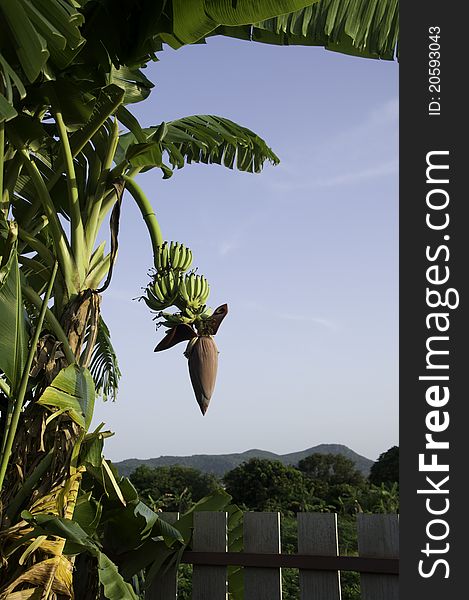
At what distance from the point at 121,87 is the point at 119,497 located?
52.5 inches

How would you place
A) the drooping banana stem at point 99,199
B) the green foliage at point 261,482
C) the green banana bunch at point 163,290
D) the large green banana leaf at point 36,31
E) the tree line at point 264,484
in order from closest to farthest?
1. the large green banana leaf at point 36,31
2. the green banana bunch at point 163,290
3. the drooping banana stem at point 99,199
4. the tree line at point 264,484
5. the green foliage at point 261,482

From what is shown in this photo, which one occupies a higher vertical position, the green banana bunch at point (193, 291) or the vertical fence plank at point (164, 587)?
the green banana bunch at point (193, 291)

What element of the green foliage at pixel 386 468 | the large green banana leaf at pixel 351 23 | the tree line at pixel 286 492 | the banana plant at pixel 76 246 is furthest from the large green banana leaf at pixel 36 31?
the green foliage at pixel 386 468

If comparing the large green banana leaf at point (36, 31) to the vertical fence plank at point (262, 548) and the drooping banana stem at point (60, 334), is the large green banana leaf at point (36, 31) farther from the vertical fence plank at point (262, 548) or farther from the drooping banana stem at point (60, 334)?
the vertical fence plank at point (262, 548)

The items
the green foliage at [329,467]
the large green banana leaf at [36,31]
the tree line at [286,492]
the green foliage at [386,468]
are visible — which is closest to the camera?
the large green banana leaf at [36,31]

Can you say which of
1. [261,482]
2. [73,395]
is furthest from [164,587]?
[261,482]

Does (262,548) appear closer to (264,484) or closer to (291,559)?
(291,559)

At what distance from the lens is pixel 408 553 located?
1611 mm

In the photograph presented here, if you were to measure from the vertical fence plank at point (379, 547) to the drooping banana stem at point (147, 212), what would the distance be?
995 mm

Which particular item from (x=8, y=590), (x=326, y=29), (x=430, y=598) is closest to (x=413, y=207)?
(x=326, y=29)

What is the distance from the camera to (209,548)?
211cm

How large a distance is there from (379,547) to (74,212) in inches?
52.1

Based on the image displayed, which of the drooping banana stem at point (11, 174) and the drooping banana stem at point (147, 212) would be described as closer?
the drooping banana stem at point (147, 212)

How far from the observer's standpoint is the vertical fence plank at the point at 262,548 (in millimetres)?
2000
